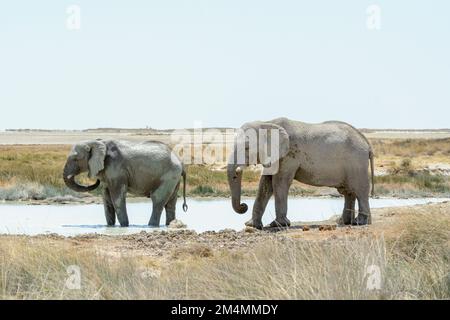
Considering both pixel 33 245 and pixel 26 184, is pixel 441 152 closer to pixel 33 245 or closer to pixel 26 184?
pixel 26 184

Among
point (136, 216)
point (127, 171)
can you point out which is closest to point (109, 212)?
point (127, 171)

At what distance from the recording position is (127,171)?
60.6ft

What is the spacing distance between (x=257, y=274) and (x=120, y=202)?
34.2ft

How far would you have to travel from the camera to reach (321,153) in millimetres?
15828

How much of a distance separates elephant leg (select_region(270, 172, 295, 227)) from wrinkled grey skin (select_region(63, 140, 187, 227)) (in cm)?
368

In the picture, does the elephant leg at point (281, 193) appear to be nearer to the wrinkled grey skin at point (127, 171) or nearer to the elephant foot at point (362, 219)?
the elephant foot at point (362, 219)

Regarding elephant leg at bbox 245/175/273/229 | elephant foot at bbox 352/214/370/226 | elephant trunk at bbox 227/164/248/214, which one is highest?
elephant trunk at bbox 227/164/248/214

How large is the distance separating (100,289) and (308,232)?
692 centimetres

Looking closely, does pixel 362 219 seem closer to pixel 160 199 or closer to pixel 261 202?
pixel 261 202

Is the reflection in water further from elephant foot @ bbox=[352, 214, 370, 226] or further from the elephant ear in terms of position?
elephant foot @ bbox=[352, 214, 370, 226]

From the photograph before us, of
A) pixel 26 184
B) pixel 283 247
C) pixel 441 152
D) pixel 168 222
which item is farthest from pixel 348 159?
pixel 441 152

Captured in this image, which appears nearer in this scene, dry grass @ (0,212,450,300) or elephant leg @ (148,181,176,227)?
dry grass @ (0,212,450,300)

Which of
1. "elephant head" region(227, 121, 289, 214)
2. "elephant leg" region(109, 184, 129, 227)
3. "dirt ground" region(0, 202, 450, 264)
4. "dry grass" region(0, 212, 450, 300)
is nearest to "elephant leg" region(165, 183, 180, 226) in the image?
"elephant leg" region(109, 184, 129, 227)

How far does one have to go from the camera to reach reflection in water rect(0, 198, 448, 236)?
1728 cm
